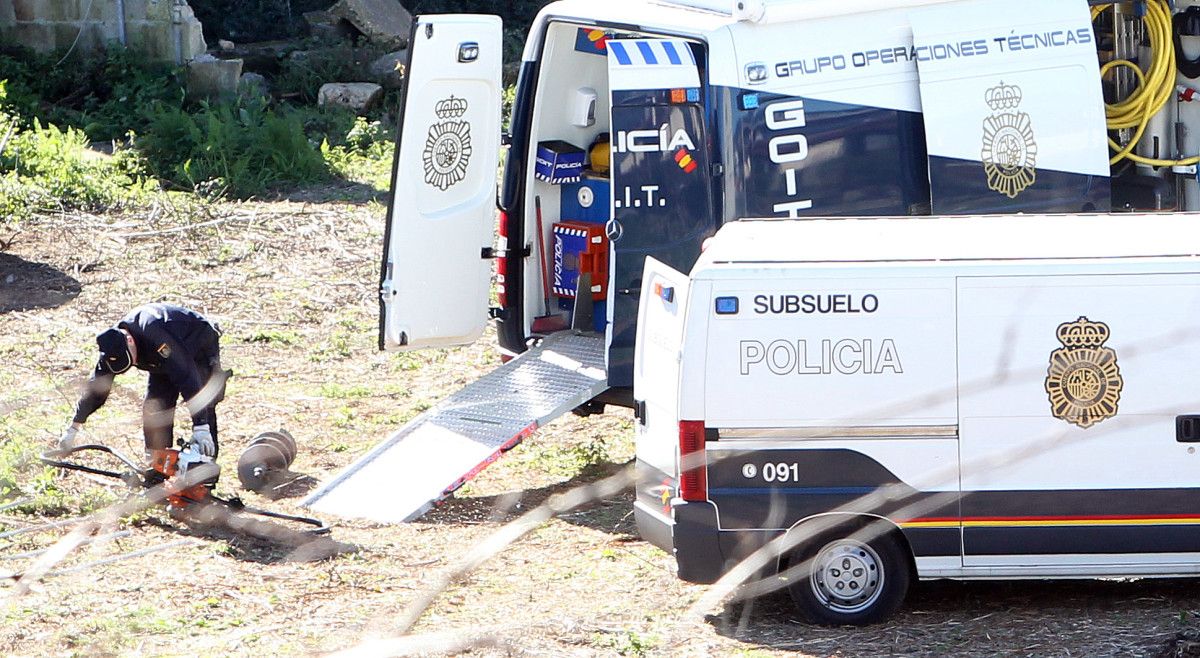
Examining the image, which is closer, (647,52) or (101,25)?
(647,52)

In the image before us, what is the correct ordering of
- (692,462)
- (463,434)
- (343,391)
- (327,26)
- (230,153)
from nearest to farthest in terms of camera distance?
(692,462) < (463,434) < (343,391) < (230,153) < (327,26)

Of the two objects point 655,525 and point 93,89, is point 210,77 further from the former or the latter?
point 655,525

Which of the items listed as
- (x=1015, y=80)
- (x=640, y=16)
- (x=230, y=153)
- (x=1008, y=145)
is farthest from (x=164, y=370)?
(x=230, y=153)

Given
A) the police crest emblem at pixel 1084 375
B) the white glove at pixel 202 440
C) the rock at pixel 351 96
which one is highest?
the rock at pixel 351 96

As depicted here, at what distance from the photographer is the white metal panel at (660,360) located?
21.9ft

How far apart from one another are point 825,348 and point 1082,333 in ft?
3.47

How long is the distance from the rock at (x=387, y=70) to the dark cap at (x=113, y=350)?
11.9 m

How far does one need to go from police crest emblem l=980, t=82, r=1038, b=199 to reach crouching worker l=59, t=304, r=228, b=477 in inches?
175

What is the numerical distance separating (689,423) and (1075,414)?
160cm

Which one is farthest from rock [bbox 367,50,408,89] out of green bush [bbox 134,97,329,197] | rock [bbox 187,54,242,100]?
green bush [bbox 134,97,329,197]

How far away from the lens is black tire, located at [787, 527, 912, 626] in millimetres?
6543

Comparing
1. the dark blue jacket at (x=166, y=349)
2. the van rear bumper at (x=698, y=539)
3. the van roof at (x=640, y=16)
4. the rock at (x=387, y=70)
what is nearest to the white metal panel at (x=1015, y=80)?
the van roof at (x=640, y=16)

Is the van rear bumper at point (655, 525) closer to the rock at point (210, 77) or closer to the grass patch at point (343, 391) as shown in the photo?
the grass patch at point (343, 391)

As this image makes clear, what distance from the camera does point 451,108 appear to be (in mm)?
8930
